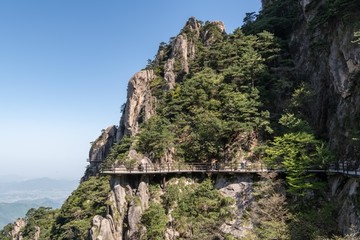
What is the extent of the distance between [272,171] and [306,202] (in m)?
3.59

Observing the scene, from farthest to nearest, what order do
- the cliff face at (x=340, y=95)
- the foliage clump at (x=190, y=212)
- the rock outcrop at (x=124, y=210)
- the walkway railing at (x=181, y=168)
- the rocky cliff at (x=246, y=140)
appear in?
the walkway railing at (x=181, y=168) < the rock outcrop at (x=124, y=210) < the foliage clump at (x=190, y=212) < the rocky cliff at (x=246, y=140) < the cliff face at (x=340, y=95)

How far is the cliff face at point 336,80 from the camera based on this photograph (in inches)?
902

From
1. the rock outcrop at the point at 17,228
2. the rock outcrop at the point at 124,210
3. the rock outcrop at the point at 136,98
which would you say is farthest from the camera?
the rock outcrop at the point at 17,228

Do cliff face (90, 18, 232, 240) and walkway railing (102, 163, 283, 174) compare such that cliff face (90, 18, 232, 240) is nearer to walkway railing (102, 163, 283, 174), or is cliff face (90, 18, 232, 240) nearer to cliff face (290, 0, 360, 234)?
walkway railing (102, 163, 283, 174)

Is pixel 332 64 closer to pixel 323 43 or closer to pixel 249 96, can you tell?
pixel 323 43

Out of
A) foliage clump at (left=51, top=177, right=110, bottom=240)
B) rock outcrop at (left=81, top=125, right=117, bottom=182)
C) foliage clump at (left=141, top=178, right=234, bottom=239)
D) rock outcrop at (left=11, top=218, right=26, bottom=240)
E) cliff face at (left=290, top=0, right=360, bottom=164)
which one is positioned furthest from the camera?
rock outcrop at (left=11, top=218, right=26, bottom=240)

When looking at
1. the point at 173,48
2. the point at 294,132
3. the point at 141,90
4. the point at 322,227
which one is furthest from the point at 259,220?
the point at 173,48

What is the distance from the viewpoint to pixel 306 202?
949 inches

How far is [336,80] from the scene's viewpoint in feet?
82.2

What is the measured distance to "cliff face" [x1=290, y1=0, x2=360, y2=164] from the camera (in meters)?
22.9

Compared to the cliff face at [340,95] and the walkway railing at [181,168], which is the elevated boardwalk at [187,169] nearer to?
the walkway railing at [181,168]

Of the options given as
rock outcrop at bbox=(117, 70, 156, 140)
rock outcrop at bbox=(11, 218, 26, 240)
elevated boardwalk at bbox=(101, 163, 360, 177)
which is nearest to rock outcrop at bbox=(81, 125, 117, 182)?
rock outcrop at bbox=(117, 70, 156, 140)

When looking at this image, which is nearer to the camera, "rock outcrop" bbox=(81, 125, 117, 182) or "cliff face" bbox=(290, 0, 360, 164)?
"cliff face" bbox=(290, 0, 360, 164)

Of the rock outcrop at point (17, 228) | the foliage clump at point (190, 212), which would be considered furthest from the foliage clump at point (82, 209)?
the rock outcrop at point (17, 228)
